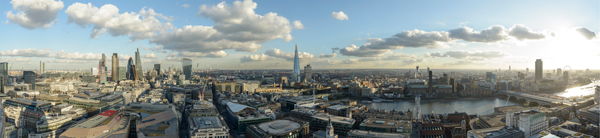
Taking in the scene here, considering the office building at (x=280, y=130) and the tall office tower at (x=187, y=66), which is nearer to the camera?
the office building at (x=280, y=130)

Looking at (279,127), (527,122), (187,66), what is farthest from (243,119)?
(187,66)

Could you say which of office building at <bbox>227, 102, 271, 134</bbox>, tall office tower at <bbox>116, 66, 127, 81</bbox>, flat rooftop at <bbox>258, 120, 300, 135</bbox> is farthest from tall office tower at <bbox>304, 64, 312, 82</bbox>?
flat rooftop at <bbox>258, 120, 300, 135</bbox>

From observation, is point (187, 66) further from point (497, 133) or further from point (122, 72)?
point (497, 133)

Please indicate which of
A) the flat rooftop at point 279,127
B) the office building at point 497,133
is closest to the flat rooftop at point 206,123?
the flat rooftop at point 279,127

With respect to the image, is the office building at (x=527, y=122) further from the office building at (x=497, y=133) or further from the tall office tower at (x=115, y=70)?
the tall office tower at (x=115, y=70)

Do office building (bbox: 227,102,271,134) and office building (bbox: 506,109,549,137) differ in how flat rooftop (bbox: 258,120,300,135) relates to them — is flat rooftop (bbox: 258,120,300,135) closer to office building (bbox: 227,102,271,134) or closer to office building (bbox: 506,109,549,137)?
office building (bbox: 227,102,271,134)

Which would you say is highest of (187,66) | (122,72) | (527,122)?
(187,66)

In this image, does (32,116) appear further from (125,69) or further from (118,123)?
(125,69)
